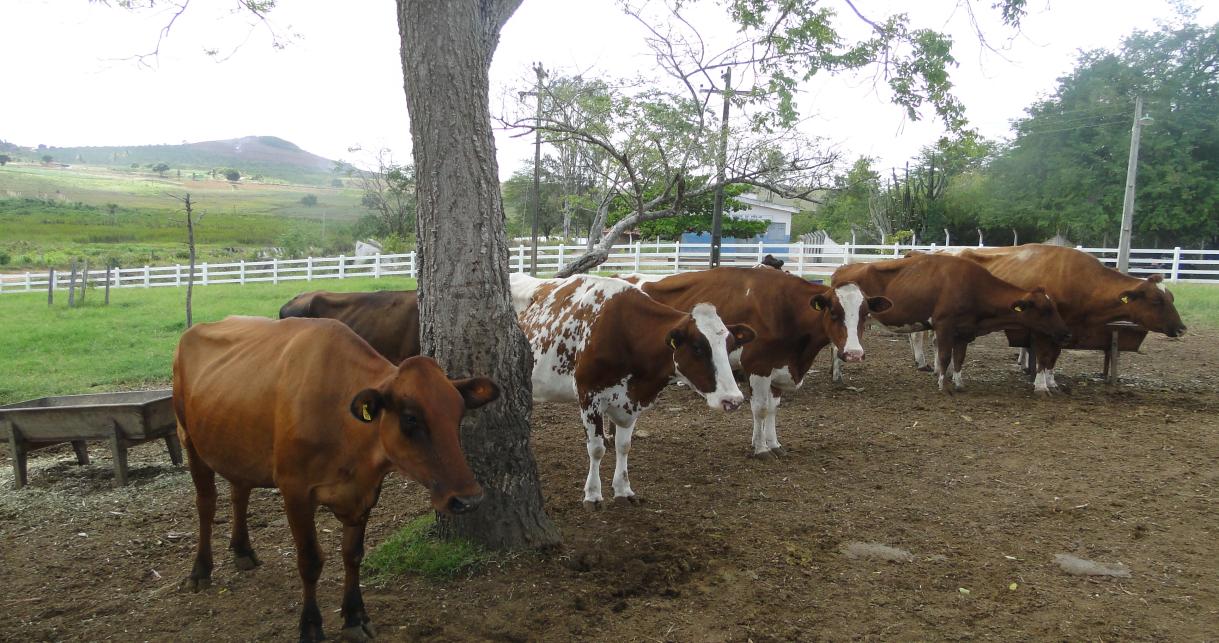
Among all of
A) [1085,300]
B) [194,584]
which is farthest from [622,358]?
[1085,300]

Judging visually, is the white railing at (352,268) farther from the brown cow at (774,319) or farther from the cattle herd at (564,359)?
A: the brown cow at (774,319)

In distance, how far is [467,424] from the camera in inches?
188

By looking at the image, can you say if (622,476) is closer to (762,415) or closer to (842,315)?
(762,415)

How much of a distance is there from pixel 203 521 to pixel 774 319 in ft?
17.8

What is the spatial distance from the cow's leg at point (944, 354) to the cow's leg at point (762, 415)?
4024 millimetres

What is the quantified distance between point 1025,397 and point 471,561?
8.50 meters

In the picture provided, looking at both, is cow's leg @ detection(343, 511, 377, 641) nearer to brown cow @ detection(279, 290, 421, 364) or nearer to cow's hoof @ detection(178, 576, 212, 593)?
cow's hoof @ detection(178, 576, 212, 593)

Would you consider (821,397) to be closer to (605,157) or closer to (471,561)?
(605,157)

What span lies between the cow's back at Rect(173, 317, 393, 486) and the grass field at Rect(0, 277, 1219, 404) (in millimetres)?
7334

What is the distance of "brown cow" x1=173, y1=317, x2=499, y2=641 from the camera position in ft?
11.6

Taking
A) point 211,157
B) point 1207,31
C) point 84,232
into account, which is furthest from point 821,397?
point 211,157

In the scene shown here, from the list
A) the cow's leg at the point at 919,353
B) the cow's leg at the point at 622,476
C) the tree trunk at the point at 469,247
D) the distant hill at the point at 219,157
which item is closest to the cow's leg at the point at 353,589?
the tree trunk at the point at 469,247

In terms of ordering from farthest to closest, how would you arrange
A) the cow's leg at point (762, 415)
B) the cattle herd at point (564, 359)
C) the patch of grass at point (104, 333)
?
the patch of grass at point (104, 333) → the cow's leg at point (762, 415) → the cattle herd at point (564, 359)

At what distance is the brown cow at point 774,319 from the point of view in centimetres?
765
